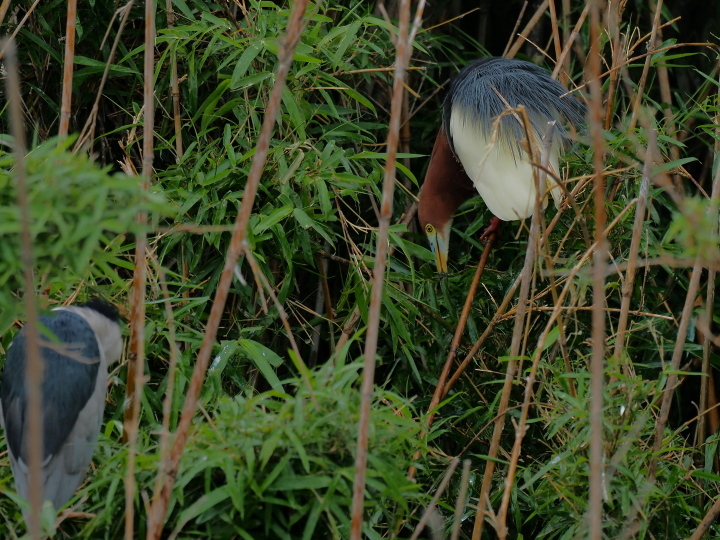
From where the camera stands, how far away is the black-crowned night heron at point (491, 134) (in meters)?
2.44

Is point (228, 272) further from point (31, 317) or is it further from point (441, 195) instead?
point (441, 195)

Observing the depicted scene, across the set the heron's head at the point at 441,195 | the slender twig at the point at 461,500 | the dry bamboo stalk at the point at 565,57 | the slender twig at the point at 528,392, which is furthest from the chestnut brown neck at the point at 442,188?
the slender twig at the point at 461,500

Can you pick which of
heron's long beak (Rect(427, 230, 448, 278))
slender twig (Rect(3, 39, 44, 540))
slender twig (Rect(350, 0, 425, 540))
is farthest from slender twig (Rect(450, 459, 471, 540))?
Result: heron's long beak (Rect(427, 230, 448, 278))

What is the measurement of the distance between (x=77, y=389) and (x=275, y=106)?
712mm

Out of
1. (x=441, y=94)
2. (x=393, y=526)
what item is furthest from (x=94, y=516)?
(x=441, y=94)

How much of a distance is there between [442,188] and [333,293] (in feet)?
1.82

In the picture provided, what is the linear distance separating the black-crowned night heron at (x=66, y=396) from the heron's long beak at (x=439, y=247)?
43.5 inches

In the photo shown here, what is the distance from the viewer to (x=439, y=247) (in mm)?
2676

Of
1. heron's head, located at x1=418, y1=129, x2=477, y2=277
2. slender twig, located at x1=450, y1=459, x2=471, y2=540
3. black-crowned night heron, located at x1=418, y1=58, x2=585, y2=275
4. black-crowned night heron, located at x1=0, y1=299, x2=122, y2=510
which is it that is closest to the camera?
slender twig, located at x1=450, y1=459, x2=471, y2=540

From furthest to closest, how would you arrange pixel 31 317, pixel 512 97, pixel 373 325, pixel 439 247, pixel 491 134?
pixel 439 247 → pixel 512 97 → pixel 491 134 → pixel 373 325 → pixel 31 317

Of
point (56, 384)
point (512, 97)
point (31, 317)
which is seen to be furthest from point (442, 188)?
point (31, 317)

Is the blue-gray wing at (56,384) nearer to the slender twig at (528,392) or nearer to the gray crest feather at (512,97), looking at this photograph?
the slender twig at (528,392)

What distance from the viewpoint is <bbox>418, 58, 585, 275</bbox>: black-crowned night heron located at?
244cm

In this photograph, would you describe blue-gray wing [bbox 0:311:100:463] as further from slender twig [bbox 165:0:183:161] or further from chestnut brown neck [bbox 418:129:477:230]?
chestnut brown neck [bbox 418:129:477:230]
